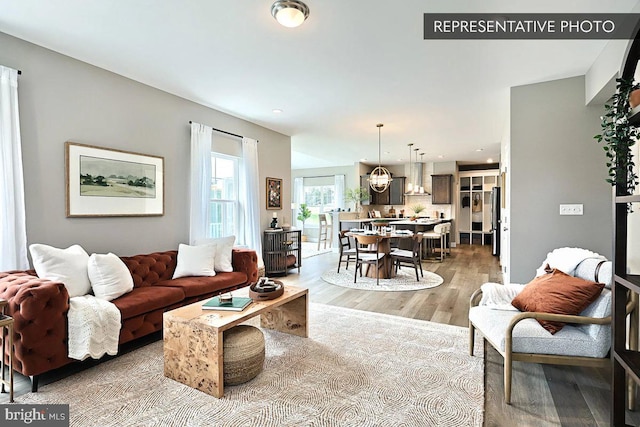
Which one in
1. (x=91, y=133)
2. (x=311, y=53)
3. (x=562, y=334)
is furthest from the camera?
(x=91, y=133)

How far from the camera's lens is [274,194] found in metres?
6.20

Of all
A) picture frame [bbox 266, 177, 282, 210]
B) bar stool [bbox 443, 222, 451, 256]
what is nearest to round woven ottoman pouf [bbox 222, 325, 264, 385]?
picture frame [bbox 266, 177, 282, 210]

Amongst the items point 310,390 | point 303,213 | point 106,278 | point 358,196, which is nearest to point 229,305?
point 310,390

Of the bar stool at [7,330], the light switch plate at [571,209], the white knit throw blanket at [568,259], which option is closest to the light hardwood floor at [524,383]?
the white knit throw blanket at [568,259]

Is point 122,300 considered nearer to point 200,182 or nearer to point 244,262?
point 244,262

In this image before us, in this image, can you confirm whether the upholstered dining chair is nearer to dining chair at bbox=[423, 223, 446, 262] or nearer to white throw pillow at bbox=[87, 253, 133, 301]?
white throw pillow at bbox=[87, 253, 133, 301]

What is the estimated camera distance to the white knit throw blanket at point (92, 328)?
2.31 meters

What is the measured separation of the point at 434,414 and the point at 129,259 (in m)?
3.17

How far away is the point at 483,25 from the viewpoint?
2715 millimetres

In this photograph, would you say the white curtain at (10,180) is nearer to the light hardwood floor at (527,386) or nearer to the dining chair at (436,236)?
the light hardwood floor at (527,386)

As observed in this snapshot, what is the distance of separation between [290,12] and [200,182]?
2.82 m

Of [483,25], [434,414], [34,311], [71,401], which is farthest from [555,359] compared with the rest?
[34,311]

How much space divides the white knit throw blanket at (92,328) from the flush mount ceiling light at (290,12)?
2.56m

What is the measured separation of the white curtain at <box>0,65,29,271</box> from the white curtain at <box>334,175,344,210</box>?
9.09 meters
